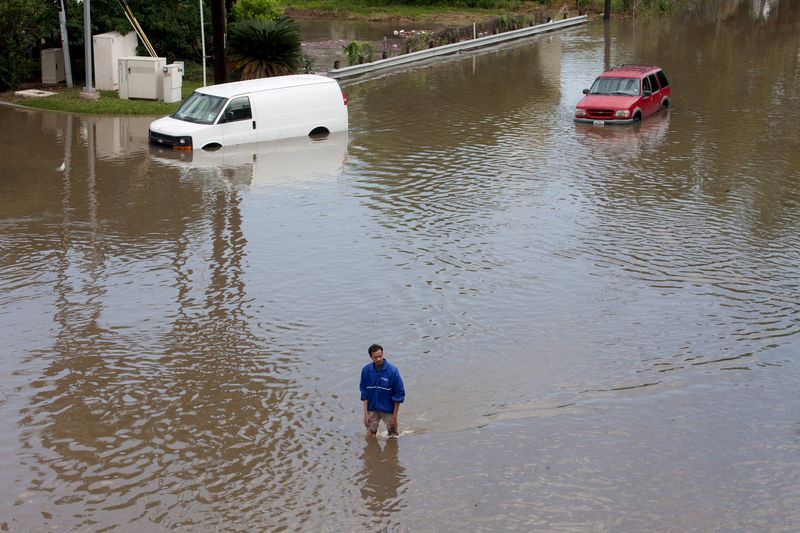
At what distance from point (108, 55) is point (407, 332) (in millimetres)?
21075

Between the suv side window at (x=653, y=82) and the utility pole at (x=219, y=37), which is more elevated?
the utility pole at (x=219, y=37)

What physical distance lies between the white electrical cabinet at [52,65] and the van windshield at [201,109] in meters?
9.73

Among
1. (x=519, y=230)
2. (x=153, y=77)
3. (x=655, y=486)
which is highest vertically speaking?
(x=153, y=77)

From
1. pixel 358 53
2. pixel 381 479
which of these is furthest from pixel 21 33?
pixel 381 479

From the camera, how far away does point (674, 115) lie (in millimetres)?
28812

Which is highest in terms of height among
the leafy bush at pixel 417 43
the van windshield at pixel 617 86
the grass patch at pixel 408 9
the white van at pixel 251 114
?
the grass patch at pixel 408 9

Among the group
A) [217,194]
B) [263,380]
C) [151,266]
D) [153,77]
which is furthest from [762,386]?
[153,77]

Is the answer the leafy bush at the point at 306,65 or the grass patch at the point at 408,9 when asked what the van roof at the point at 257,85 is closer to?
the leafy bush at the point at 306,65

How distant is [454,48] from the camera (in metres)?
44.2

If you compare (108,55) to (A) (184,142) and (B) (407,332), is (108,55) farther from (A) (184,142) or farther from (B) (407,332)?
(B) (407,332)

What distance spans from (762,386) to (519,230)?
6764 mm

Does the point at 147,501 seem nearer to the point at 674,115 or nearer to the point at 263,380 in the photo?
the point at 263,380

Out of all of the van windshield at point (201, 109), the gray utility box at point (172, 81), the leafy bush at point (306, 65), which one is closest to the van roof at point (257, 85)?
the van windshield at point (201, 109)

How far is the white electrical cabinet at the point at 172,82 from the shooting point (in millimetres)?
29547
